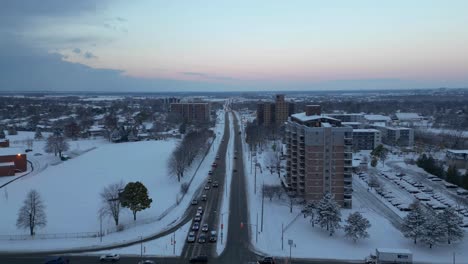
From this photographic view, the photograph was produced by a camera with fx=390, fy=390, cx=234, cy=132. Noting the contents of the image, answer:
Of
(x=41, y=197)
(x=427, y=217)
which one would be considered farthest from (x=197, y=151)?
(x=427, y=217)

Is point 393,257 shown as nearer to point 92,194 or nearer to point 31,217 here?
point 31,217

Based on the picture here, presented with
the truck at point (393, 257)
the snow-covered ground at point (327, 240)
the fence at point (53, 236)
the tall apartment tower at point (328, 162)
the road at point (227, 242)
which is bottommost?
the snow-covered ground at point (327, 240)

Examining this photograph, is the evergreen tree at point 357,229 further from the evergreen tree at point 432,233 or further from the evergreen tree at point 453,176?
the evergreen tree at point 453,176

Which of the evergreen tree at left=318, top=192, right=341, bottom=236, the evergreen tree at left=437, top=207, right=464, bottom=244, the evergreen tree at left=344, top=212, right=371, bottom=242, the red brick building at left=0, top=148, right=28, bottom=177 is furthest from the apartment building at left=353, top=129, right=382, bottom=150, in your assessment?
the red brick building at left=0, top=148, right=28, bottom=177

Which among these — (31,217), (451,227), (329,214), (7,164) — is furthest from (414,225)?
(7,164)

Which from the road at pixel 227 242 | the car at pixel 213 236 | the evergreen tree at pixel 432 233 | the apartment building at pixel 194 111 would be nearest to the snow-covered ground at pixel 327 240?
the evergreen tree at pixel 432 233

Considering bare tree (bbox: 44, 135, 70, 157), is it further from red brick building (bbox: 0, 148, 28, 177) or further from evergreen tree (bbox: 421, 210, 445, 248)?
evergreen tree (bbox: 421, 210, 445, 248)
